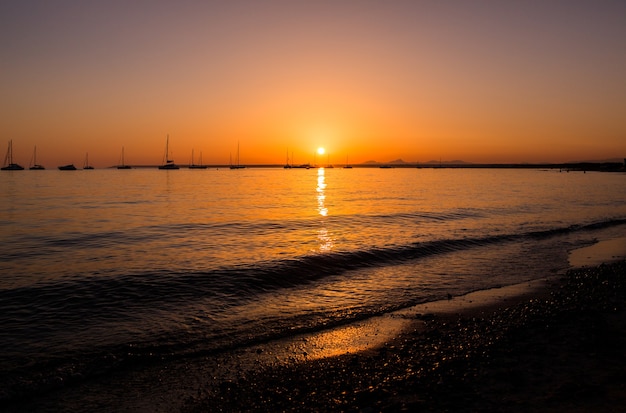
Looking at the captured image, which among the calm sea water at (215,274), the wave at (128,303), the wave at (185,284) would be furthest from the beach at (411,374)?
the wave at (185,284)

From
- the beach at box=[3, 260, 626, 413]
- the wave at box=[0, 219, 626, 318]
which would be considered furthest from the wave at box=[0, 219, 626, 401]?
the beach at box=[3, 260, 626, 413]

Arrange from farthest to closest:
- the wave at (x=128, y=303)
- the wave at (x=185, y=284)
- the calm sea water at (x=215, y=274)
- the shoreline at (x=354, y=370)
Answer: the wave at (x=185, y=284)
the calm sea water at (x=215, y=274)
the wave at (x=128, y=303)
the shoreline at (x=354, y=370)

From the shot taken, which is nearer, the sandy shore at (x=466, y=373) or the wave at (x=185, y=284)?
the sandy shore at (x=466, y=373)

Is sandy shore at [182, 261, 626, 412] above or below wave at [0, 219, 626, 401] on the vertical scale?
above

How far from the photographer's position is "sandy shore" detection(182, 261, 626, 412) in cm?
666

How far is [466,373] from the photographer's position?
7.69 meters

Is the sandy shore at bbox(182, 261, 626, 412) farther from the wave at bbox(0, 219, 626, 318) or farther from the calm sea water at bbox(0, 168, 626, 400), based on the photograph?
the wave at bbox(0, 219, 626, 318)

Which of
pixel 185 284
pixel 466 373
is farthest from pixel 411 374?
pixel 185 284

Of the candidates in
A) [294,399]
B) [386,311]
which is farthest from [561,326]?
[294,399]

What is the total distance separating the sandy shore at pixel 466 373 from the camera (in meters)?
6.66

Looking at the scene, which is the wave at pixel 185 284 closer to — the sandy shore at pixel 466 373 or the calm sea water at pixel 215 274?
the calm sea water at pixel 215 274

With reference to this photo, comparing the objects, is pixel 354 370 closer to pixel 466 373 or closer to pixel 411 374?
pixel 411 374

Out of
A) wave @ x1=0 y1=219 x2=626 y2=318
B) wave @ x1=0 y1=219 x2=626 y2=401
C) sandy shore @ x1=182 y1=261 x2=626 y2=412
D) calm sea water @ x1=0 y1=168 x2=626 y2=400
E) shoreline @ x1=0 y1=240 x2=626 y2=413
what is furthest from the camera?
wave @ x1=0 y1=219 x2=626 y2=318

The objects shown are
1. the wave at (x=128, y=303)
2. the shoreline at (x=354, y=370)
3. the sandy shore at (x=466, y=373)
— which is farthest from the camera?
the wave at (x=128, y=303)
